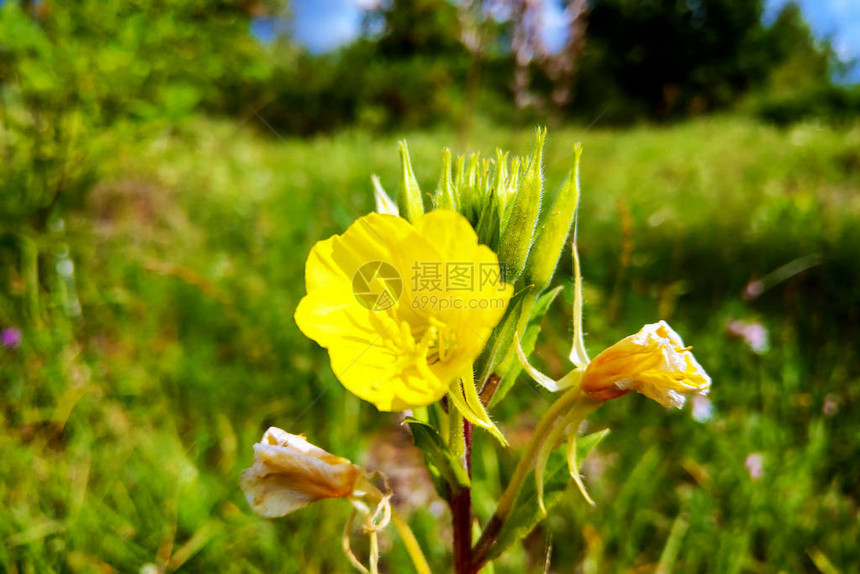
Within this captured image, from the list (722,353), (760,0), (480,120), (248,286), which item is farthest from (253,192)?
(760,0)

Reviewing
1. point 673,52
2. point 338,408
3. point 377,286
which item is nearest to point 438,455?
point 377,286

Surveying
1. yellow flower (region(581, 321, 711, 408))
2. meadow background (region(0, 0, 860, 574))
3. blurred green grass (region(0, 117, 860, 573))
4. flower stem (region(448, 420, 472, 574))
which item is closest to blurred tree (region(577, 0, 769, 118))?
meadow background (region(0, 0, 860, 574))

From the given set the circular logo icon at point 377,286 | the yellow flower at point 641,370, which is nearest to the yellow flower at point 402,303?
the circular logo icon at point 377,286

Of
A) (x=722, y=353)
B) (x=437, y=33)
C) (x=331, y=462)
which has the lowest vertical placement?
(x=722, y=353)

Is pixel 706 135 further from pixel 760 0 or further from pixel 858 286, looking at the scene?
pixel 760 0

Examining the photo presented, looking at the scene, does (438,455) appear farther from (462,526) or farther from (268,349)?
(268,349)

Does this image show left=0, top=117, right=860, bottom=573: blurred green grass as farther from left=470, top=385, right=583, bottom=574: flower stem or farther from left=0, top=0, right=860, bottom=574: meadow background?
left=470, top=385, right=583, bottom=574: flower stem
